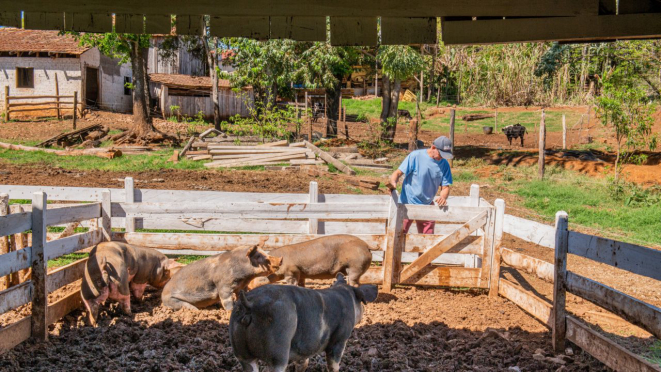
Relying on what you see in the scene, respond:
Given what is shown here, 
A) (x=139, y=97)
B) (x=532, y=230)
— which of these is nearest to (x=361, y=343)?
(x=532, y=230)

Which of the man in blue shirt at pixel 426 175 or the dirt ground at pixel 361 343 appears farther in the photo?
the man in blue shirt at pixel 426 175

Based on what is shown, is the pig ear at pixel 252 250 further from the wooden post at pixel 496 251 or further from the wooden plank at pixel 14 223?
the wooden post at pixel 496 251

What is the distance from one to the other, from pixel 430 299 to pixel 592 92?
34284mm

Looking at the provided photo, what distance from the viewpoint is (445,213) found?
7.73 meters

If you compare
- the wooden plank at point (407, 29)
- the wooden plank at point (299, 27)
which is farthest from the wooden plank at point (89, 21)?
the wooden plank at point (407, 29)

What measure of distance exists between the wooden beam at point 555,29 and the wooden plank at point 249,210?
3871 millimetres

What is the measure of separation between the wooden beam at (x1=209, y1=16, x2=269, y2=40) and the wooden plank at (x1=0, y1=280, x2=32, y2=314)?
2908mm

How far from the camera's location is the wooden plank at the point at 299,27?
438cm

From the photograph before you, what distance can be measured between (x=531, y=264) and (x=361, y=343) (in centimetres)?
230

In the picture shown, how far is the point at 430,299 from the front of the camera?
7.36 meters

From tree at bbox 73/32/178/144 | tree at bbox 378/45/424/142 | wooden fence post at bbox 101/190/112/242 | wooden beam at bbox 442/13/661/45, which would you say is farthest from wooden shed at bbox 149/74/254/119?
wooden beam at bbox 442/13/661/45

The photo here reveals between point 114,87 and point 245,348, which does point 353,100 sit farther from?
point 245,348

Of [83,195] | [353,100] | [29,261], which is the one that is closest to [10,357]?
[29,261]

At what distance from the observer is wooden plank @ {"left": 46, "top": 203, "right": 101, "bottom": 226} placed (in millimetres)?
5898
